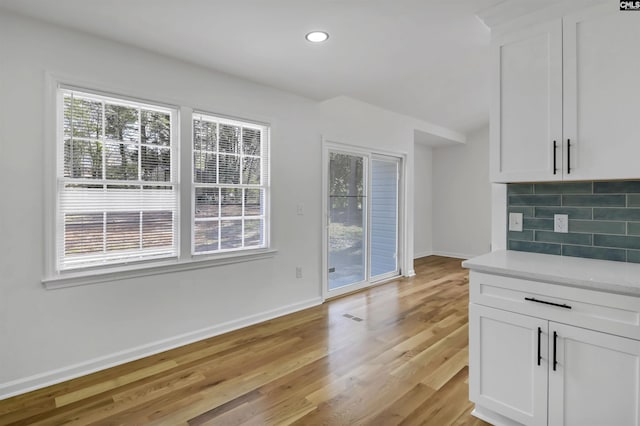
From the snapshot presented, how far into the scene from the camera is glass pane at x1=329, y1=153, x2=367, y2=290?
4277 mm

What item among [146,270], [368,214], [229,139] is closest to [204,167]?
[229,139]

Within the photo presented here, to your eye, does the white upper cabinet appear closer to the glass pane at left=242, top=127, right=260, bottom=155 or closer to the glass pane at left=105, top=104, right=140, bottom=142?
the glass pane at left=242, top=127, right=260, bottom=155

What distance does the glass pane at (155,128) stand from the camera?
2699mm

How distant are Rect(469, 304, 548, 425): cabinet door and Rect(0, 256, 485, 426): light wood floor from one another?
26 centimetres

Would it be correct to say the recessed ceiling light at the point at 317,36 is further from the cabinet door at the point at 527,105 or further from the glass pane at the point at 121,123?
the glass pane at the point at 121,123

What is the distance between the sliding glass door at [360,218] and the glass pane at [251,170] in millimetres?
967

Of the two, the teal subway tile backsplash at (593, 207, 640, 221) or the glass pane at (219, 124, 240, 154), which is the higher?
the glass pane at (219, 124, 240, 154)

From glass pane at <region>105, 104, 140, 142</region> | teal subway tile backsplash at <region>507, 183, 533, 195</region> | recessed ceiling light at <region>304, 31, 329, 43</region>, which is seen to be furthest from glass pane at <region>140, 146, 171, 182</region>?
teal subway tile backsplash at <region>507, 183, 533, 195</region>

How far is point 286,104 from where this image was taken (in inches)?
142

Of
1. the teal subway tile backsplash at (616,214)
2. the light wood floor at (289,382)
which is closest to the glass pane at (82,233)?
the light wood floor at (289,382)

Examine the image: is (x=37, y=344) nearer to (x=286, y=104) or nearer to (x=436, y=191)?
(x=286, y=104)

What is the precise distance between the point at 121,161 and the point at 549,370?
3045 millimetres

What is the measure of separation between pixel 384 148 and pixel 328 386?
3498 millimetres

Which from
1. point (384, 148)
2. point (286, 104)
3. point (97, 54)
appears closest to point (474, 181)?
point (384, 148)
